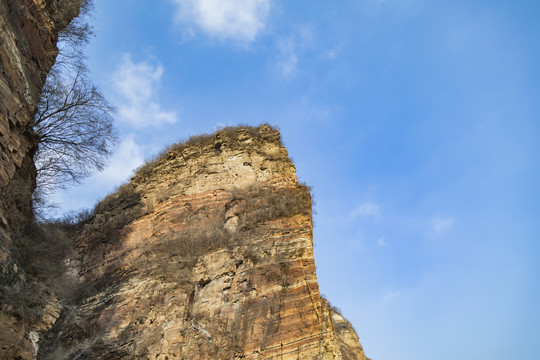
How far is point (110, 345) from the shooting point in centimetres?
1237

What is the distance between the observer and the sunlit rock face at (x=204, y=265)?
11.9 m

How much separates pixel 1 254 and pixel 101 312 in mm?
4479

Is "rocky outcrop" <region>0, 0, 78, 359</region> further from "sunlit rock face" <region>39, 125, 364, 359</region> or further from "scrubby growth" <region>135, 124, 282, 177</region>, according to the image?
"scrubby growth" <region>135, 124, 282, 177</region>

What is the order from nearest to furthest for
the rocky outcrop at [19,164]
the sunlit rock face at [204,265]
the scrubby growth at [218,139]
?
1. the rocky outcrop at [19,164]
2. the sunlit rock face at [204,265]
3. the scrubby growth at [218,139]

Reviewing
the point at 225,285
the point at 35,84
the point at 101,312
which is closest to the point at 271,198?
the point at 225,285

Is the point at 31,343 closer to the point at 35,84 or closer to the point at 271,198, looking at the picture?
the point at 35,84

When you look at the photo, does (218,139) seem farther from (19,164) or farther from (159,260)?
(19,164)

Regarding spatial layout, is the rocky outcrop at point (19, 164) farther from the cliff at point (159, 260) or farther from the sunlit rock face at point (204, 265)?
the sunlit rock face at point (204, 265)

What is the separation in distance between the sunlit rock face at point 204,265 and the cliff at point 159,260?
0.04 metres

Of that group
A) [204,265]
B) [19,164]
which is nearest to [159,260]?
[204,265]

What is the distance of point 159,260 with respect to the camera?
14.7 metres

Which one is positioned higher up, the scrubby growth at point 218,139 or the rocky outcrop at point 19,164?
the scrubby growth at point 218,139

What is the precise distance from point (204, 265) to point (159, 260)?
1.77 meters

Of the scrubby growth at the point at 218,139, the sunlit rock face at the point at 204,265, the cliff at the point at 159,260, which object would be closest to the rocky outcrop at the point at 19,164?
the cliff at the point at 159,260
